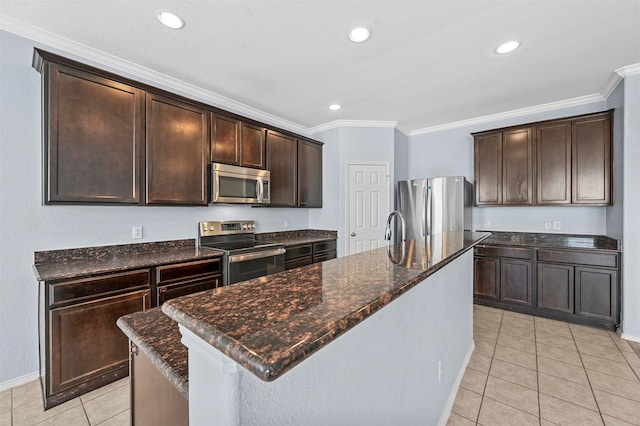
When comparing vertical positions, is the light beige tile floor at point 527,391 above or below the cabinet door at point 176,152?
below

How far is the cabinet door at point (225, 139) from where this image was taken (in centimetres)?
311

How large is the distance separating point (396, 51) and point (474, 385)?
9.27 feet

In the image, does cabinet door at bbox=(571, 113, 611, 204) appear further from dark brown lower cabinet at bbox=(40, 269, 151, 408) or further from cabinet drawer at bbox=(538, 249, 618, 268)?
dark brown lower cabinet at bbox=(40, 269, 151, 408)

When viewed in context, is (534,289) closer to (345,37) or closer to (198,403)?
(345,37)

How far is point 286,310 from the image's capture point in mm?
641

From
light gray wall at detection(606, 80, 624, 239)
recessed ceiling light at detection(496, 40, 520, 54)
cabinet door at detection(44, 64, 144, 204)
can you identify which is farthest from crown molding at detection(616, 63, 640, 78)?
cabinet door at detection(44, 64, 144, 204)

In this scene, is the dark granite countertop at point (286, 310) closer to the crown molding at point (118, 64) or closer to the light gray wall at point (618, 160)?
the crown molding at point (118, 64)

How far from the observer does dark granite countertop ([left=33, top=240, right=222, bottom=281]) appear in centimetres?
202

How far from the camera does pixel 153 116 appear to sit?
2.62 meters

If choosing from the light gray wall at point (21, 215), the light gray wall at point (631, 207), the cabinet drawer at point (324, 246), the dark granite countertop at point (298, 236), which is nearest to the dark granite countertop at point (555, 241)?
the light gray wall at point (631, 207)

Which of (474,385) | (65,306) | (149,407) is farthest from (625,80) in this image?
(65,306)

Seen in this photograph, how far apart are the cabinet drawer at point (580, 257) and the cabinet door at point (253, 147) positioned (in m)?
3.64

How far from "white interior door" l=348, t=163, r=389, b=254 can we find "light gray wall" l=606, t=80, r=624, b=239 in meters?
2.59

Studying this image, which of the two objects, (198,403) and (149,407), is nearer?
(198,403)
